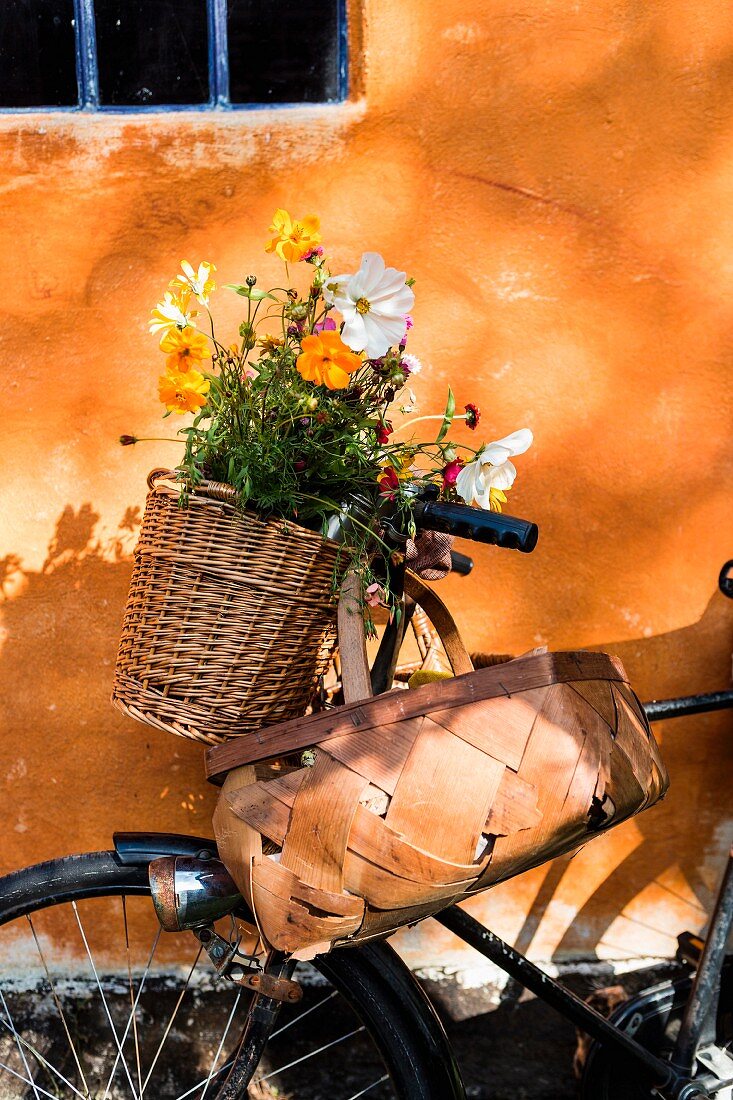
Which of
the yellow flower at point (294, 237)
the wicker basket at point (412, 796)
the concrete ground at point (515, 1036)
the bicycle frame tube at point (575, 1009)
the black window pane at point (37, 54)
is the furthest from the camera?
the concrete ground at point (515, 1036)

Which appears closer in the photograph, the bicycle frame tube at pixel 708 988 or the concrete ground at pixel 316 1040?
the bicycle frame tube at pixel 708 988

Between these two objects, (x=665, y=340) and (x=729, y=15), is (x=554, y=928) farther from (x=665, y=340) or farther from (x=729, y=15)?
(x=729, y=15)

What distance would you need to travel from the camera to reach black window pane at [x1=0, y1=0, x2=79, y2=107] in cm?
185

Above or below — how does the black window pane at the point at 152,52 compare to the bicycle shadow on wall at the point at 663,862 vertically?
above

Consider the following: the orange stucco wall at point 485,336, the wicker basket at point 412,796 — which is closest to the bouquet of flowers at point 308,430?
the wicker basket at point 412,796

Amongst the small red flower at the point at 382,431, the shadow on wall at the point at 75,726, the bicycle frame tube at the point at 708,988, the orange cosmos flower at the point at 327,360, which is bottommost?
the bicycle frame tube at the point at 708,988

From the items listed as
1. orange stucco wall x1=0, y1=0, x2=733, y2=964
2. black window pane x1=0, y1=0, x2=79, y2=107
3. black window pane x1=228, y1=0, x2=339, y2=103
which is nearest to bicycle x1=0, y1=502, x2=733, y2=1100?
orange stucco wall x1=0, y1=0, x2=733, y2=964

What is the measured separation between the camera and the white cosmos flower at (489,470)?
47.2 inches

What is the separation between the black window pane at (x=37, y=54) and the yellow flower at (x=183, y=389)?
107cm

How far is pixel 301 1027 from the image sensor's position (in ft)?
6.48

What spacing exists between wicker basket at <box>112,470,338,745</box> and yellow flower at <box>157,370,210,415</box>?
12cm

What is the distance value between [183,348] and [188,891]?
2.56 ft

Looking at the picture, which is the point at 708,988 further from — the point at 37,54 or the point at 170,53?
the point at 37,54

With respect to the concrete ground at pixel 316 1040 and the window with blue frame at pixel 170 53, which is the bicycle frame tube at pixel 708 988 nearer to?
the concrete ground at pixel 316 1040
